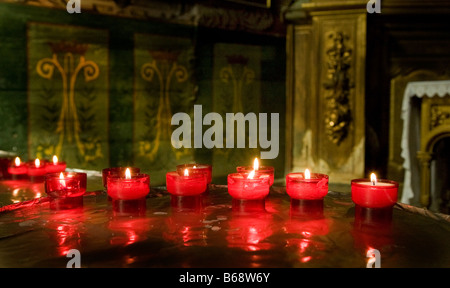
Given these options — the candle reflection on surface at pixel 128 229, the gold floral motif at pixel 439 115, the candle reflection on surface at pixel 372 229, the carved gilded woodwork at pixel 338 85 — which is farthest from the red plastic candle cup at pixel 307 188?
the carved gilded woodwork at pixel 338 85

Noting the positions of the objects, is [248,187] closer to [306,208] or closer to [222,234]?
[306,208]

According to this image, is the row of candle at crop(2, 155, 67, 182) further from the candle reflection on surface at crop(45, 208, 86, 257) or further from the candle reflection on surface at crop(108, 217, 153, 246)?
the candle reflection on surface at crop(108, 217, 153, 246)

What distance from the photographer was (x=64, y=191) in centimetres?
135

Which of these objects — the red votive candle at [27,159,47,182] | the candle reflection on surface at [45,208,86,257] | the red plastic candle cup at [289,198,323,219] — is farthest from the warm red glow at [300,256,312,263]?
the red votive candle at [27,159,47,182]

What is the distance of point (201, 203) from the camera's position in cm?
139

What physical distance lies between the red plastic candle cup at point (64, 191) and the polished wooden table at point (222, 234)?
38 mm

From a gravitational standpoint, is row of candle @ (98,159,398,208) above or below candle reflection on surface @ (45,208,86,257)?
above

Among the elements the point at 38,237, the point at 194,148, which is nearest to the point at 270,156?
the point at 194,148

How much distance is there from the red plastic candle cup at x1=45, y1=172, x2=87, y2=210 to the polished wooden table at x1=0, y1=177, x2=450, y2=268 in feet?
0.13

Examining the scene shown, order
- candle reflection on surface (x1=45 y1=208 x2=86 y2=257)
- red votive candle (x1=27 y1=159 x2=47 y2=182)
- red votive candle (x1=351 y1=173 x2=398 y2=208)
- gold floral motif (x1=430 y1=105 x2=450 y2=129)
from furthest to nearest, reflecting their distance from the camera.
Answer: gold floral motif (x1=430 y1=105 x2=450 y2=129) → red votive candle (x1=27 y1=159 x2=47 y2=182) → red votive candle (x1=351 y1=173 x2=398 y2=208) → candle reflection on surface (x1=45 y1=208 x2=86 y2=257)

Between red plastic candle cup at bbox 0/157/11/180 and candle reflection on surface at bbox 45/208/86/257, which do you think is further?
red plastic candle cup at bbox 0/157/11/180

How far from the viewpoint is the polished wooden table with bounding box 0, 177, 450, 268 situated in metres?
0.87

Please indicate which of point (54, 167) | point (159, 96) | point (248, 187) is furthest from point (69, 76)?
point (248, 187)

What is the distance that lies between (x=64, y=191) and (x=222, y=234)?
57 centimetres
